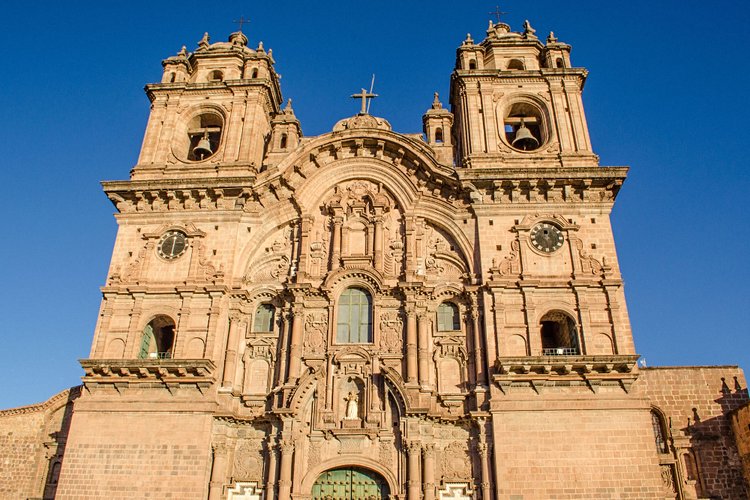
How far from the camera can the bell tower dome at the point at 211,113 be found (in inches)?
995

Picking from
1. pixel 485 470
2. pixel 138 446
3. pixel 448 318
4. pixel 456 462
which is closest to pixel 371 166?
pixel 448 318

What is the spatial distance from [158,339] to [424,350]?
9.66 metres

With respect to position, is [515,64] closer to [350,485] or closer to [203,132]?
[203,132]

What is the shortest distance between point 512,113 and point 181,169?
13.6 m

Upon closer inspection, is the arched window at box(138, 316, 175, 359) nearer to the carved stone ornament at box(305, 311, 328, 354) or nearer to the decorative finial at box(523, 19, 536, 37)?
the carved stone ornament at box(305, 311, 328, 354)

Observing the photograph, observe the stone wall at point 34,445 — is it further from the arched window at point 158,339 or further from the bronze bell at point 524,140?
the bronze bell at point 524,140

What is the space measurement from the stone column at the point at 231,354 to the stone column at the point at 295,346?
1883 millimetres

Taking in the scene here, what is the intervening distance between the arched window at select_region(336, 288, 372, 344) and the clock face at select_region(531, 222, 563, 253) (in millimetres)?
6122

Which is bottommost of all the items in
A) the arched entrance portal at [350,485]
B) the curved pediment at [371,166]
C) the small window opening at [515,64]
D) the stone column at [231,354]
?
the arched entrance portal at [350,485]

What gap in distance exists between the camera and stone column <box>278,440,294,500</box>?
19.0 m

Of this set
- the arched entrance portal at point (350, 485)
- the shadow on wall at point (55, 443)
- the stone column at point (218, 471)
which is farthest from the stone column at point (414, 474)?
the shadow on wall at point (55, 443)

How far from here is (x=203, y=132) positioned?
2734 centimetres

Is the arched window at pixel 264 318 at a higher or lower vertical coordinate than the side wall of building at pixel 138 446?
higher

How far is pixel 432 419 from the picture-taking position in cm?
1977
